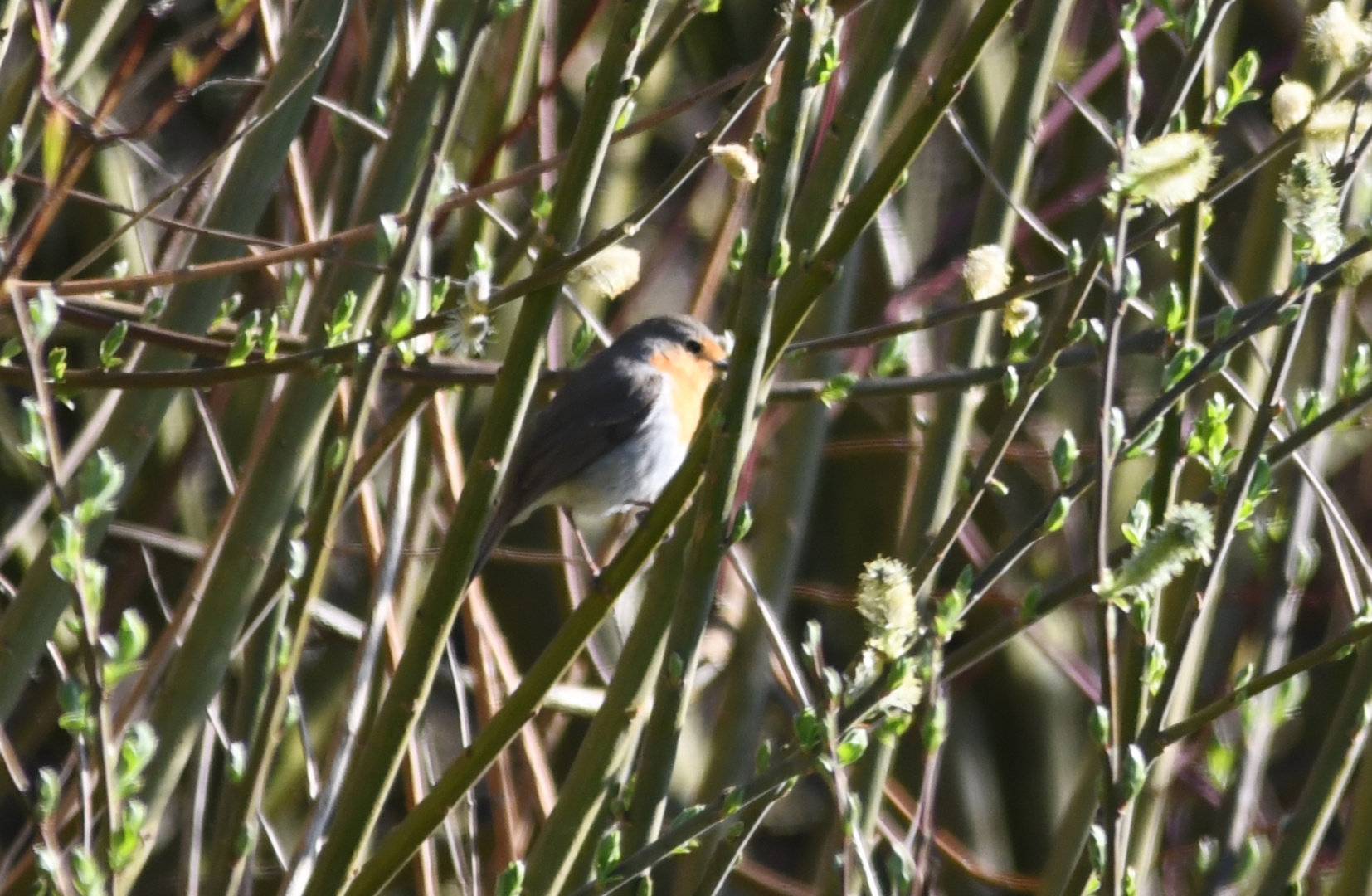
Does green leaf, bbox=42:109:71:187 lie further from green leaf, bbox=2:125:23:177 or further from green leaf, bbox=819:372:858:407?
green leaf, bbox=819:372:858:407

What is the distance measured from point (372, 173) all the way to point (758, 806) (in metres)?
1.30

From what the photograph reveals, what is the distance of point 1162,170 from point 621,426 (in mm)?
2693

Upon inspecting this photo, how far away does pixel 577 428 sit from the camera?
409 cm

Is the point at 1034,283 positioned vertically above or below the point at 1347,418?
above

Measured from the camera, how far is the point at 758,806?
1888 mm

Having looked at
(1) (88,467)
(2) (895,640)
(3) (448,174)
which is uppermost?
(3) (448,174)

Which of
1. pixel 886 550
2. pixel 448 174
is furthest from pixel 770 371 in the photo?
pixel 886 550

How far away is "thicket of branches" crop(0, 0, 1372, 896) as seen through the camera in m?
1.72

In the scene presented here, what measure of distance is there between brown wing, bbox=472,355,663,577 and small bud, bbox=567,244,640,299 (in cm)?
160

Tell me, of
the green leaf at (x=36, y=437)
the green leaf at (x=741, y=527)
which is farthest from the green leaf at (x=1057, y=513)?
the green leaf at (x=36, y=437)

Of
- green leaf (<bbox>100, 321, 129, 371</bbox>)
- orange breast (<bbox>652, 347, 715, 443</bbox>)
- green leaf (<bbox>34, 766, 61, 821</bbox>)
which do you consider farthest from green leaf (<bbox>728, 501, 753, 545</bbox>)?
orange breast (<bbox>652, 347, 715, 443</bbox>)

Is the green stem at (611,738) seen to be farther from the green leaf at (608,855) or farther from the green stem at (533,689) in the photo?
the green leaf at (608,855)

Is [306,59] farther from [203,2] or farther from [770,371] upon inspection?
[203,2]

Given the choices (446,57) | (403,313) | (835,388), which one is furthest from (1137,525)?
(446,57)
